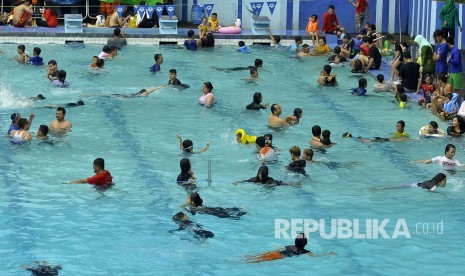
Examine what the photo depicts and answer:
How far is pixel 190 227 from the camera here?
1453 centimetres

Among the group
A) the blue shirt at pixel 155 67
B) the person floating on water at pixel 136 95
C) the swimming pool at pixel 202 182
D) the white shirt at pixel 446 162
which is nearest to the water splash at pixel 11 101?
the swimming pool at pixel 202 182

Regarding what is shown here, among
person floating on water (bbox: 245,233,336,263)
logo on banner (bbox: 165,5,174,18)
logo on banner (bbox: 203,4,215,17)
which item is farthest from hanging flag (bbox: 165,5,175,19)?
person floating on water (bbox: 245,233,336,263)

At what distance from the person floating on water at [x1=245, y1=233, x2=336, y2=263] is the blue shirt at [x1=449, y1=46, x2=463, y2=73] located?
829 cm

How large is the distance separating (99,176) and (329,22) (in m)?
14.1

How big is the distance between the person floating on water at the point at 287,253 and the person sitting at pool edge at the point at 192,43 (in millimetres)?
14672

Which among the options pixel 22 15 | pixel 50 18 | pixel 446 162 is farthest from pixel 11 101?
pixel 446 162

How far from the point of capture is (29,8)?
1150 inches

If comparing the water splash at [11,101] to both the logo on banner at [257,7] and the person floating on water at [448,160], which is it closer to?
the person floating on water at [448,160]

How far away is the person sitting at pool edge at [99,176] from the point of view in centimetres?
1623

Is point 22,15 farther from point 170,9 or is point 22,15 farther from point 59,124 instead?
point 59,124

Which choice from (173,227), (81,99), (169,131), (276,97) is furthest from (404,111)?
(173,227)

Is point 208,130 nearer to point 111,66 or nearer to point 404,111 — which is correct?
point 404,111

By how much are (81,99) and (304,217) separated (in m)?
8.37

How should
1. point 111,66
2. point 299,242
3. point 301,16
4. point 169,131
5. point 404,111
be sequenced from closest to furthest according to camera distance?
point 299,242 < point 169,131 < point 404,111 < point 111,66 < point 301,16
